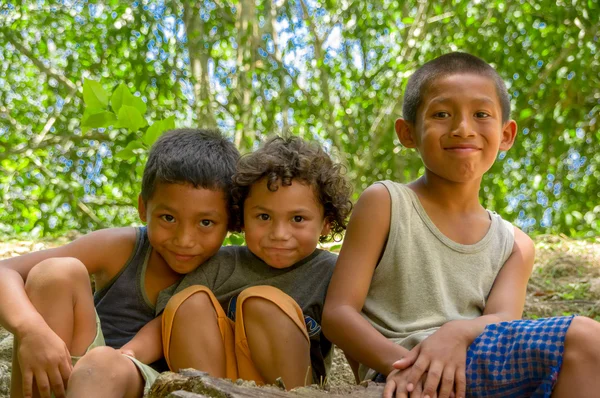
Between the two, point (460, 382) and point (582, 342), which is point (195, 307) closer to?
point (460, 382)

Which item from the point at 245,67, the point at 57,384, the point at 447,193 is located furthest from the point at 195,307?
the point at 245,67

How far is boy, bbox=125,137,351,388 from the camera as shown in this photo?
2.02 metres

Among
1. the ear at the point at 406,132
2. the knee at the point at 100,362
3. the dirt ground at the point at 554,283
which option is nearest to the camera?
the knee at the point at 100,362

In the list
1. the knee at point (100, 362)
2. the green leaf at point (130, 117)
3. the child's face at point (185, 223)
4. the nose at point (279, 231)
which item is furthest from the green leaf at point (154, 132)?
the knee at point (100, 362)

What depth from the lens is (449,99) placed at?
219 cm

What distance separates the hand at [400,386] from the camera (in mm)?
1716

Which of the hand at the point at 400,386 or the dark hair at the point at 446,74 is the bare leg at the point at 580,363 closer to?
the hand at the point at 400,386

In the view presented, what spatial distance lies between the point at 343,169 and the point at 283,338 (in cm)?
Result: 90

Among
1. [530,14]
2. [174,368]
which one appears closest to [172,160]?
[174,368]

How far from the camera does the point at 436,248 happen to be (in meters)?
2.19

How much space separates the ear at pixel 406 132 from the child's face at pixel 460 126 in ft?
0.41

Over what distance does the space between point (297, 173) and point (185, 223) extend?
1.26 ft

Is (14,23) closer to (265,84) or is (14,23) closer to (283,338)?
(265,84)

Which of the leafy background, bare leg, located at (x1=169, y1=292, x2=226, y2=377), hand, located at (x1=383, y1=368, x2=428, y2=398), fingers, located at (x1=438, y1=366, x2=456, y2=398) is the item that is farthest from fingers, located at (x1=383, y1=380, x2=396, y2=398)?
the leafy background
